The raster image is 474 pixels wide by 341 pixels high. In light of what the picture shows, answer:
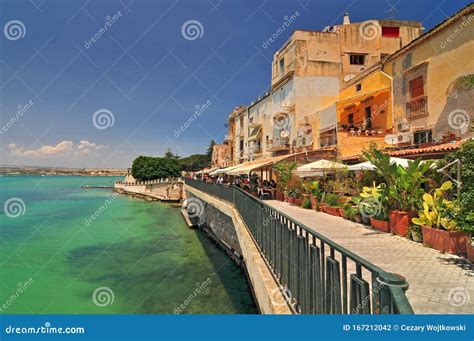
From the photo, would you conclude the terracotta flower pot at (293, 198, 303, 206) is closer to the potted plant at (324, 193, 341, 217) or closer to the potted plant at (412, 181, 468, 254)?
the potted plant at (324, 193, 341, 217)

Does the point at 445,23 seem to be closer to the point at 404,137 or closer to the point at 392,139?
the point at 404,137

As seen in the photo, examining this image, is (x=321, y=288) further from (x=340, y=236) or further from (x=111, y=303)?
(x=111, y=303)

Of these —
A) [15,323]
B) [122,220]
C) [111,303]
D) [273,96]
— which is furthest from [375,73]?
[122,220]

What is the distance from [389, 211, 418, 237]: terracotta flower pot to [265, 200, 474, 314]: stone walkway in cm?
19

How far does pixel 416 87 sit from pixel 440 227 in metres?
10.9

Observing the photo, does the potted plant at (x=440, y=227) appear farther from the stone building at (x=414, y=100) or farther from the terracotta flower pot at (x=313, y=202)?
the terracotta flower pot at (x=313, y=202)

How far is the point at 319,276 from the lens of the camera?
3.17m

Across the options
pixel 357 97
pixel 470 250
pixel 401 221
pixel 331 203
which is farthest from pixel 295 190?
pixel 470 250

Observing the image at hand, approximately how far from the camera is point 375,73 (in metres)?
18.2

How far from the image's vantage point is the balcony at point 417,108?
14.1 meters

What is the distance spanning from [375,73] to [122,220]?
28597 millimetres

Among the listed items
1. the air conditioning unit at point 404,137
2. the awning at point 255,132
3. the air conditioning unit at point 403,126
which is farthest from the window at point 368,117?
the awning at point 255,132

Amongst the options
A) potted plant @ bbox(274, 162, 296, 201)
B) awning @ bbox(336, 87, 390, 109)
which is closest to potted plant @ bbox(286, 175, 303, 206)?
potted plant @ bbox(274, 162, 296, 201)

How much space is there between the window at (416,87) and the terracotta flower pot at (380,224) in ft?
29.9
